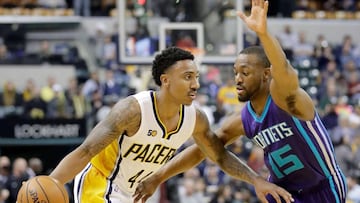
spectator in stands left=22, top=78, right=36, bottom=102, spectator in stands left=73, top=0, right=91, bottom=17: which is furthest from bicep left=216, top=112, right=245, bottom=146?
spectator in stands left=73, top=0, right=91, bottom=17

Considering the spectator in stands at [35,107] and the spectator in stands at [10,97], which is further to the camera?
the spectator in stands at [10,97]

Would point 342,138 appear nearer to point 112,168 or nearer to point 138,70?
point 138,70

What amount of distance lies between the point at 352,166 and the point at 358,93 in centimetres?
448

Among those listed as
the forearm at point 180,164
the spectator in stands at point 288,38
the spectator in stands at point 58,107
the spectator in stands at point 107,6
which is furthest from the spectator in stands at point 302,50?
the forearm at point 180,164

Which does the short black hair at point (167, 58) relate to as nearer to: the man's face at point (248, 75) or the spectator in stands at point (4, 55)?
the man's face at point (248, 75)

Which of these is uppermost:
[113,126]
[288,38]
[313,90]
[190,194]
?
[113,126]

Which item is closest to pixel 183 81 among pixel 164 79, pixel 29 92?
pixel 164 79

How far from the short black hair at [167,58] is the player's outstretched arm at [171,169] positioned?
82 centimetres

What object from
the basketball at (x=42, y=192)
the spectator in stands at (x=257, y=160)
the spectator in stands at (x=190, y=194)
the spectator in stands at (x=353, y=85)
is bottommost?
the spectator in stands at (x=190, y=194)

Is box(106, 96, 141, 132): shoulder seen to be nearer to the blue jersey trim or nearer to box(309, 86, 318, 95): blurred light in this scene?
the blue jersey trim

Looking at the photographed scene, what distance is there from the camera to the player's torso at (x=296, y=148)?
5.54 metres

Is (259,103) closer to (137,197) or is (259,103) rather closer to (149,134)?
(149,134)

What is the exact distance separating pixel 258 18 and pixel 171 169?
6.38 feet

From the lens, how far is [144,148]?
5.99 m
